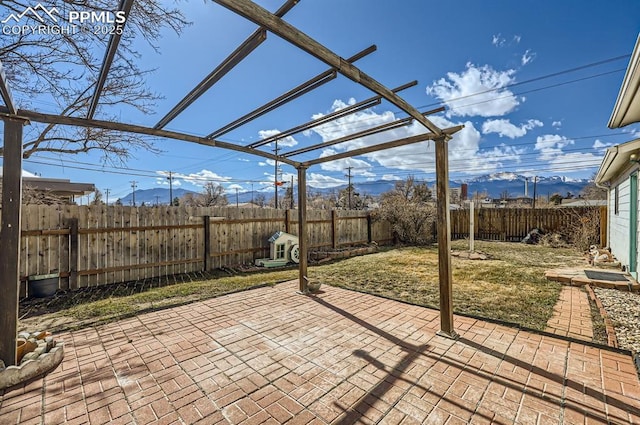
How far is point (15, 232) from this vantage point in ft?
7.31

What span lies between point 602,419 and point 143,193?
234 m

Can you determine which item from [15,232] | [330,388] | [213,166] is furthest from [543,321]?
[213,166]

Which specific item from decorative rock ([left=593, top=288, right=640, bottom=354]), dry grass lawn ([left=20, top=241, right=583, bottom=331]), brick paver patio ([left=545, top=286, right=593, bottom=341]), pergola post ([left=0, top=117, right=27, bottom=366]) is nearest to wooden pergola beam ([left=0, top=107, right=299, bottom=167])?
pergola post ([left=0, top=117, right=27, bottom=366])

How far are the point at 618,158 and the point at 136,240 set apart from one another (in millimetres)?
9831

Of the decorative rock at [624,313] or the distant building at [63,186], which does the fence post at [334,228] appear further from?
the distant building at [63,186]

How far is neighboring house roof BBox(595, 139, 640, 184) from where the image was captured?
450 cm

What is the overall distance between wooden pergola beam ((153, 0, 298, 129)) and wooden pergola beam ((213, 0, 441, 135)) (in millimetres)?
61

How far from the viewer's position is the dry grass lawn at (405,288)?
3.62m

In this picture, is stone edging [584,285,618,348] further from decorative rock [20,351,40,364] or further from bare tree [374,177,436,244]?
bare tree [374,177,436,244]

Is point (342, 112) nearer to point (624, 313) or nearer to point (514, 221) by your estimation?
point (624, 313)

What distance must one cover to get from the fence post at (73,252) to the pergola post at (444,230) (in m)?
6.08

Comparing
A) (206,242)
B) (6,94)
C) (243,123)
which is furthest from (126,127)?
(206,242)

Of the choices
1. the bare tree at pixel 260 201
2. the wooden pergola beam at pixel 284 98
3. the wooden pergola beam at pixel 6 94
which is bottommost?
the wooden pergola beam at pixel 6 94

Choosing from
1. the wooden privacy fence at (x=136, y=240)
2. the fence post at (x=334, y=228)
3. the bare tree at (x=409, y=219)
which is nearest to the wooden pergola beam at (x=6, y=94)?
the wooden privacy fence at (x=136, y=240)
